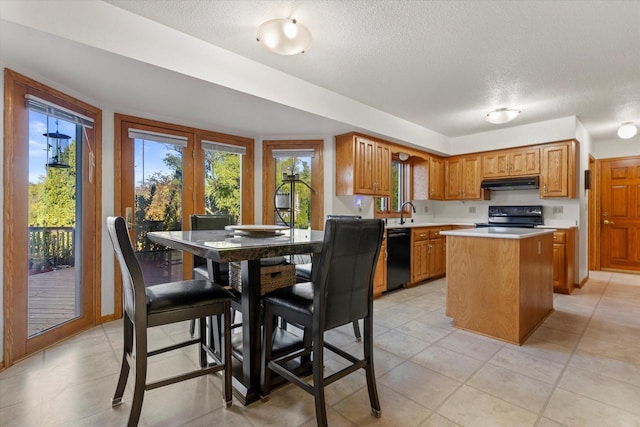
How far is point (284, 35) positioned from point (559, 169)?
4334mm

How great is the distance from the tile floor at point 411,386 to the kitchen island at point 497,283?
0.46ft

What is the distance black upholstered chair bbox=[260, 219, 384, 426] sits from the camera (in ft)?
4.93

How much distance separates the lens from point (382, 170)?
178 inches

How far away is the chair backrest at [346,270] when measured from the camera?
1494 millimetres

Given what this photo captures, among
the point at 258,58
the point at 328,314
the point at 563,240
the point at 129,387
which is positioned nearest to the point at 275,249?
the point at 328,314

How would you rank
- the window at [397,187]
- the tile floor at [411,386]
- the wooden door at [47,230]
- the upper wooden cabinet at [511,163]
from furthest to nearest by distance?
the window at [397,187] < the upper wooden cabinet at [511,163] < the wooden door at [47,230] < the tile floor at [411,386]

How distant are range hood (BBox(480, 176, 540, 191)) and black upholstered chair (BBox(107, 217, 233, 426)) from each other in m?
4.70

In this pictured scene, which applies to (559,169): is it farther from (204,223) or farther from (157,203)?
(157,203)

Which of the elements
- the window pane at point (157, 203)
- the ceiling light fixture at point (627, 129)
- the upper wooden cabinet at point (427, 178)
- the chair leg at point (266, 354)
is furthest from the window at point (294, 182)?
the ceiling light fixture at point (627, 129)

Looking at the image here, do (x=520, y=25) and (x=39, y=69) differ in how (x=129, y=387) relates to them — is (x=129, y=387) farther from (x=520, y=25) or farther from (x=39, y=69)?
(x=520, y=25)

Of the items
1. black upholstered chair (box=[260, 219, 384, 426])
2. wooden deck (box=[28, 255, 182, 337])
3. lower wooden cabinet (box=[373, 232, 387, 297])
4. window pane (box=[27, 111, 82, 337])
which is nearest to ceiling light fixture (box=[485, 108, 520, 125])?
Result: lower wooden cabinet (box=[373, 232, 387, 297])

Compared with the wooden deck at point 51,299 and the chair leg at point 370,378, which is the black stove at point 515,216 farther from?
the wooden deck at point 51,299

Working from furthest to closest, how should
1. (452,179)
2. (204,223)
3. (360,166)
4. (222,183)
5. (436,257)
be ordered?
→ (452,179), (436,257), (360,166), (222,183), (204,223)

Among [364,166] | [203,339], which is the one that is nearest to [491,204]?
[364,166]
